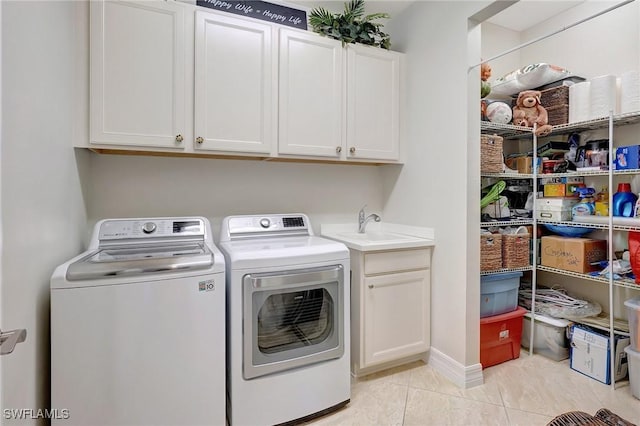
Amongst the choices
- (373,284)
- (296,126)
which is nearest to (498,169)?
(373,284)

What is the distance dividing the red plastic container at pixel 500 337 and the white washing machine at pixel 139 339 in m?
1.72

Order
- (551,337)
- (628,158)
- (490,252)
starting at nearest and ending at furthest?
(628,158) < (490,252) < (551,337)

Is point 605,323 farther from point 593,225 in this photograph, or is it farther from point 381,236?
point 381,236

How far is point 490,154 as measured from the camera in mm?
2248

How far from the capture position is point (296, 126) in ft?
7.02

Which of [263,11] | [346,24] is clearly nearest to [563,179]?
[346,24]

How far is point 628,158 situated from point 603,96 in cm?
45

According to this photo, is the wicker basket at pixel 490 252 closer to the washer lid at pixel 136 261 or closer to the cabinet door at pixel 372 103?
the cabinet door at pixel 372 103

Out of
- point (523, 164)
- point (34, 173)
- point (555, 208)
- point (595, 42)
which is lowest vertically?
point (555, 208)

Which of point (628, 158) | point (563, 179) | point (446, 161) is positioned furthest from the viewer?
point (563, 179)

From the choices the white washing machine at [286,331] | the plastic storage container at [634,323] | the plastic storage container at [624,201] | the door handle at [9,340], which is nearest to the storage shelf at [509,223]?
the plastic storage container at [624,201]

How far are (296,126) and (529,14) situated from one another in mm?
2253

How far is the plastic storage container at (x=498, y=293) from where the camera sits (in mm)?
2281

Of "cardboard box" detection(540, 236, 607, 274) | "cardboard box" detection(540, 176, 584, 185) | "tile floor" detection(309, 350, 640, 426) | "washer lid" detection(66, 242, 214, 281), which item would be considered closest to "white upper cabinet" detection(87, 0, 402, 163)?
"washer lid" detection(66, 242, 214, 281)
